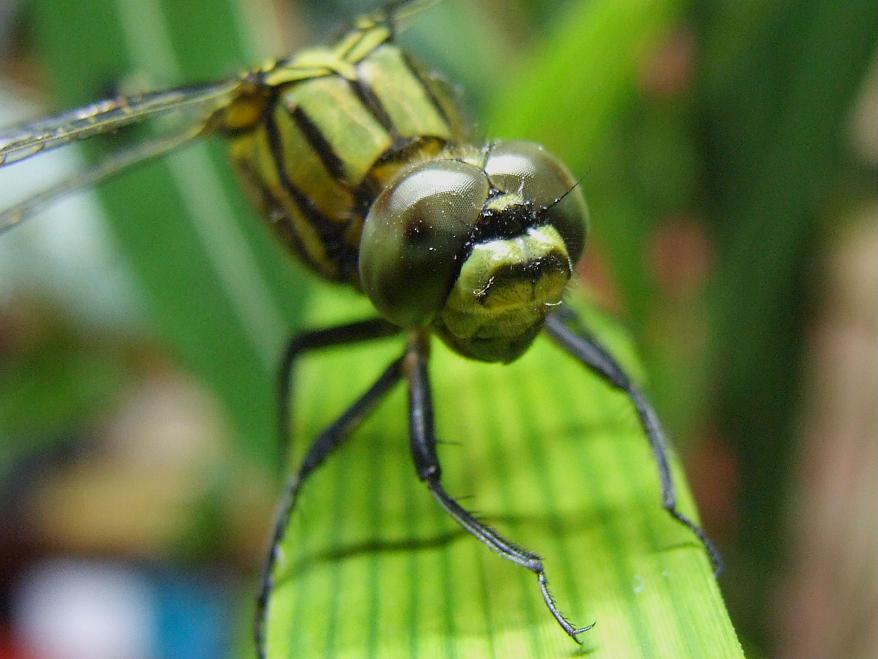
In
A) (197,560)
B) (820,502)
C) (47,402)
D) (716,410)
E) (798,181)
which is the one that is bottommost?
(820,502)

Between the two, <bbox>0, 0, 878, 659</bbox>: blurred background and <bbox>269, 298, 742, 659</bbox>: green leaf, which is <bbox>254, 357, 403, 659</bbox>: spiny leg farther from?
<bbox>0, 0, 878, 659</bbox>: blurred background

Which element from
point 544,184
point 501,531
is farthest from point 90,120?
point 501,531

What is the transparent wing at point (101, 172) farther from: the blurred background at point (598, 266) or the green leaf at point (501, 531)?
the green leaf at point (501, 531)

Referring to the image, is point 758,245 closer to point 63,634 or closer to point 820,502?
point 820,502

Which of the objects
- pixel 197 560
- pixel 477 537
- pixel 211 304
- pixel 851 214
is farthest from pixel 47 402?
pixel 851 214

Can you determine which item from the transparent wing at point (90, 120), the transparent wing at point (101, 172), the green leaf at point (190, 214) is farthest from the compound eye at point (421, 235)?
the green leaf at point (190, 214)

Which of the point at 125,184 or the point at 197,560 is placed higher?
the point at 125,184

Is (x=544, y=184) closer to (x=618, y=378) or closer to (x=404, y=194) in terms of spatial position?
(x=404, y=194)
